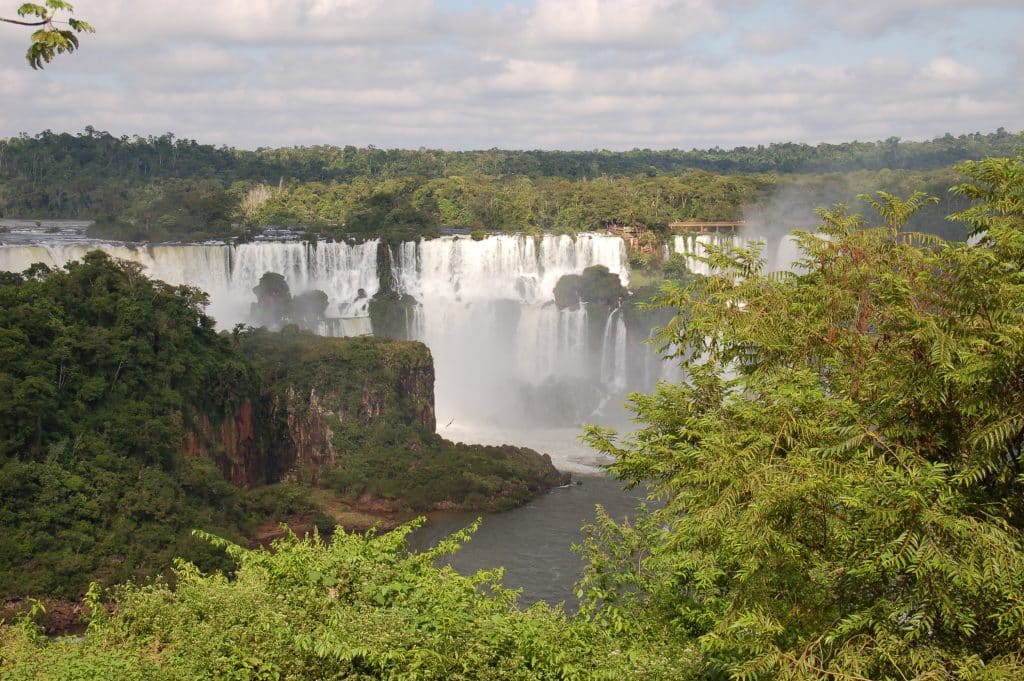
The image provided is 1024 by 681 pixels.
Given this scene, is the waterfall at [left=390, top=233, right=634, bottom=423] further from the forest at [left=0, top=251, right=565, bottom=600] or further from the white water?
the forest at [left=0, top=251, right=565, bottom=600]

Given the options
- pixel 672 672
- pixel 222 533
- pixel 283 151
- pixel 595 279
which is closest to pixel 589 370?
pixel 595 279

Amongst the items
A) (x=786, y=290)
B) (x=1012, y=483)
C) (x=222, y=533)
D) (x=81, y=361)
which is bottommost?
(x=222, y=533)

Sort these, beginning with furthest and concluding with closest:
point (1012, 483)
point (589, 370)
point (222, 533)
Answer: point (589, 370), point (222, 533), point (1012, 483)

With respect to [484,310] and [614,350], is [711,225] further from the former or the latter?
[484,310]

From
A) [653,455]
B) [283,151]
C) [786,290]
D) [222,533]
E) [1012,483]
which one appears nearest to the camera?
[1012,483]

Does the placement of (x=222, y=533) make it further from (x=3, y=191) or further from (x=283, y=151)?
(x=283, y=151)

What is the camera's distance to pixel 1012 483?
6309 mm

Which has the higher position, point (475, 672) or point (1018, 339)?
point (1018, 339)

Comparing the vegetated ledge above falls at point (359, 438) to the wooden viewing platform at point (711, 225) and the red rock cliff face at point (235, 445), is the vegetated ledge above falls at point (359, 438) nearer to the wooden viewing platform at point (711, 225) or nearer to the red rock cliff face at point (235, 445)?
the red rock cliff face at point (235, 445)

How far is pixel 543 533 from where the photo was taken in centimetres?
2900

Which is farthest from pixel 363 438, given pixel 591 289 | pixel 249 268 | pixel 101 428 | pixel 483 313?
pixel 591 289

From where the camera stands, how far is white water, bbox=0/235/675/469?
144 ft

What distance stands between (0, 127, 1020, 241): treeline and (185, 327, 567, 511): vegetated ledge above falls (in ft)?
42.6

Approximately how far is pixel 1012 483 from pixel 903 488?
3.05 ft
